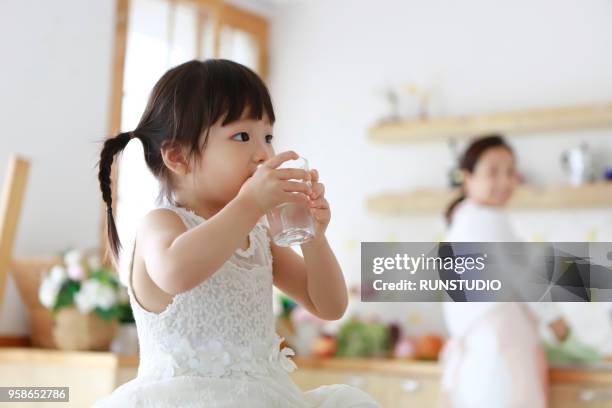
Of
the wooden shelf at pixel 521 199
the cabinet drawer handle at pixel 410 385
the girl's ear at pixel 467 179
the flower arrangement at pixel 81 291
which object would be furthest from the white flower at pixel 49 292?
the wooden shelf at pixel 521 199

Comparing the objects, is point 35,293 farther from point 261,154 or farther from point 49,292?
point 261,154

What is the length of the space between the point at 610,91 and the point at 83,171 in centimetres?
190

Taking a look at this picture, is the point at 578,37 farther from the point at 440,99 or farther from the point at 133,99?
Answer: the point at 133,99

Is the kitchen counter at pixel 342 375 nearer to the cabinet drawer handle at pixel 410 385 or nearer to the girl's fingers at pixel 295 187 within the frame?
the cabinet drawer handle at pixel 410 385

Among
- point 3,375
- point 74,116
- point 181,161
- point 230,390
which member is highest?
point 74,116

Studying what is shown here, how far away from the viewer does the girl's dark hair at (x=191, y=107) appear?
102 cm

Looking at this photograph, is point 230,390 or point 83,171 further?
point 83,171

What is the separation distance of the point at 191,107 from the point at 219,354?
0.29 meters

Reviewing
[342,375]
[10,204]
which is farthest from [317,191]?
[342,375]

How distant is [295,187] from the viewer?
3.03 ft

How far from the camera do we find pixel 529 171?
329 cm

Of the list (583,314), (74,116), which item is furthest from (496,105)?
(74,116)

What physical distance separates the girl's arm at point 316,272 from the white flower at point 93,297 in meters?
1.44

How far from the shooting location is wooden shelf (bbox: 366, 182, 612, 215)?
→ 10.1ft
